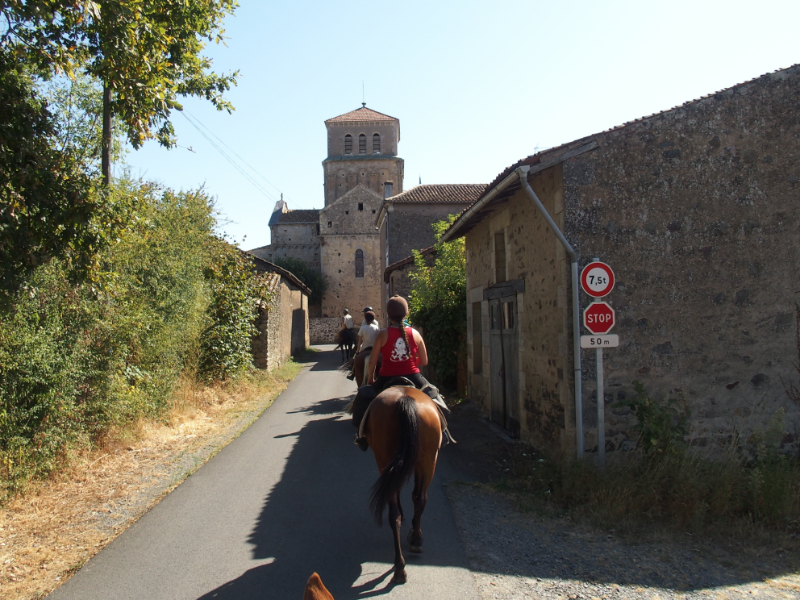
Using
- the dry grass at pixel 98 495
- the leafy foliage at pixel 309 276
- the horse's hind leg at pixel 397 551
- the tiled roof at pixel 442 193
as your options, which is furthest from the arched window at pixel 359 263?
the horse's hind leg at pixel 397 551

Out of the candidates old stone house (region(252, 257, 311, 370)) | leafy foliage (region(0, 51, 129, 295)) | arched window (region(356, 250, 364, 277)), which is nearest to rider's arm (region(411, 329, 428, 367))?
leafy foliage (region(0, 51, 129, 295))

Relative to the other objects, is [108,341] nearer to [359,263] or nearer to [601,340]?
[601,340]

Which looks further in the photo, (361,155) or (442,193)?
(361,155)

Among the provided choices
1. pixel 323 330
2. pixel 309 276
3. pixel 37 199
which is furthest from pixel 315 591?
pixel 309 276

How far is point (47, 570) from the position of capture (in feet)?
14.3

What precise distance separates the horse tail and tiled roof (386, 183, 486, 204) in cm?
2249

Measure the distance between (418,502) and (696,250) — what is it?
4567 mm

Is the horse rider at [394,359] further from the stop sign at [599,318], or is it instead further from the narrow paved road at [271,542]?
the stop sign at [599,318]

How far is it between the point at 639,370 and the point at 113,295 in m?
6.42

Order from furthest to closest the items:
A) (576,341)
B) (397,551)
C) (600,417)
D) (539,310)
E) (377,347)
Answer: (539,310)
(576,341)
(600,417)
(377,347)
(397,551)

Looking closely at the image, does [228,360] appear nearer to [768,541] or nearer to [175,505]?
[175,505]

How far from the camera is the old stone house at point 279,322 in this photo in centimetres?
1639

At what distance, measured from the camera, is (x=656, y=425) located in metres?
6.03

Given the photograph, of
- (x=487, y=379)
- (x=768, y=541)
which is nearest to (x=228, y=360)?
(x=487, y=379)
